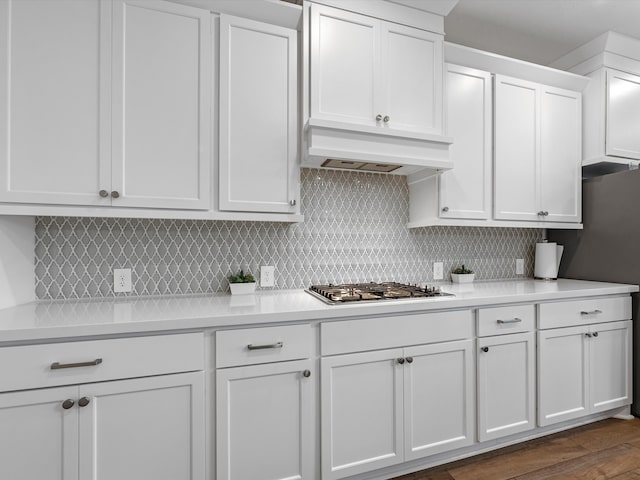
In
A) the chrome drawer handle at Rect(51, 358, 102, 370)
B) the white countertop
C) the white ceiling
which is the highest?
the white ceiling

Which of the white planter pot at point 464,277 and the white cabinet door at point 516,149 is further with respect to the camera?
the white planter pot at point 464,277

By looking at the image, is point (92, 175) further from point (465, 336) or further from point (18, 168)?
point (465, 336)

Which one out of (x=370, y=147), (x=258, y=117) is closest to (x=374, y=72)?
(x=370, y=147)

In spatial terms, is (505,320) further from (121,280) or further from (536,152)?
(121,280)

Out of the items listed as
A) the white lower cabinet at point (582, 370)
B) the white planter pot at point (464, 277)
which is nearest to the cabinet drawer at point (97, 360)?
the white planter pot at point (464, 277)

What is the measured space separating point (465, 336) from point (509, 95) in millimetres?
1720

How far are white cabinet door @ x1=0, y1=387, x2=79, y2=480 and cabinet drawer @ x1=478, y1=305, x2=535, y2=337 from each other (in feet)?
6.28

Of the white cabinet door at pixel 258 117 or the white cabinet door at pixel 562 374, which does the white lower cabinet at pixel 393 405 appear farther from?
the white cabinet door at pixel 258 117

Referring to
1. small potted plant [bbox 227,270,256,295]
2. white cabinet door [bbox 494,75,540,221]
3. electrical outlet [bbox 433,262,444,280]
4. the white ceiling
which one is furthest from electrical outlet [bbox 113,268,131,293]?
the white ceiling

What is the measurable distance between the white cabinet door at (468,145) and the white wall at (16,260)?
7.52 ft

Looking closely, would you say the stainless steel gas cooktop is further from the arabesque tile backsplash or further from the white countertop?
the arabesque tile backsplash

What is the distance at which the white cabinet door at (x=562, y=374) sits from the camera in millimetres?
2092

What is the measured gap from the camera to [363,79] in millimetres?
1962

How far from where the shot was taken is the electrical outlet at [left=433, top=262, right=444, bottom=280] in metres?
2.60
